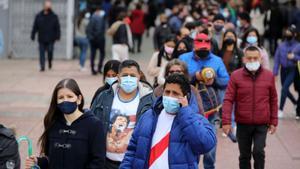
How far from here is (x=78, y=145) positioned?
17.8 ft

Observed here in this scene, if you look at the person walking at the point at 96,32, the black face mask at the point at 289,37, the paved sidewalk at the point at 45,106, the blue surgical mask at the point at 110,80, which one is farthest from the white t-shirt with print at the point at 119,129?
the person walking at the point at 96,32

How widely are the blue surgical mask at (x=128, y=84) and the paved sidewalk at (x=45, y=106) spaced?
3.19 meters

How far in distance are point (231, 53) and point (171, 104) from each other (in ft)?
19.7

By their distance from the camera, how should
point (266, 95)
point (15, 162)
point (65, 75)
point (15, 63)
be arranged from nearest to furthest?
1. point (15, 162)
2. point (266, 95)
3. point (65, 75)
4. point (15, 63)

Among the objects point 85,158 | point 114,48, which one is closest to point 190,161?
point 85,158

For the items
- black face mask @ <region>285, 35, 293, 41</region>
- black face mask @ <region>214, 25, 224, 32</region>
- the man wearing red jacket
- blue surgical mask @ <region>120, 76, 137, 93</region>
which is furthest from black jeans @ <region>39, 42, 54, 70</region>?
blue surgical mask @ <region>120, 76, 137, 93</region>

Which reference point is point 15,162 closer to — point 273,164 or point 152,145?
point 152,145

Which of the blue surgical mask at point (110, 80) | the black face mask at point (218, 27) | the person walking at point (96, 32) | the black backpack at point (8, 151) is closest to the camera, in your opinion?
the black backpack at point (8, 151)

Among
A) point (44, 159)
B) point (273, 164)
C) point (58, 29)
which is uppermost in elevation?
point (58, 29)

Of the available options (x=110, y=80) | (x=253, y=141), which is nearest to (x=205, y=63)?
(x=253, y=141)

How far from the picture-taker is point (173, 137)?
5.34 m

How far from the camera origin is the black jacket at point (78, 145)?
5.43m

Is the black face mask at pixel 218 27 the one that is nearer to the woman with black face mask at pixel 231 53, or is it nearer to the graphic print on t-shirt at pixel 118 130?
the woman with black face mask at pixel 231 53

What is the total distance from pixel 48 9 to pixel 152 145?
13.2 metres
